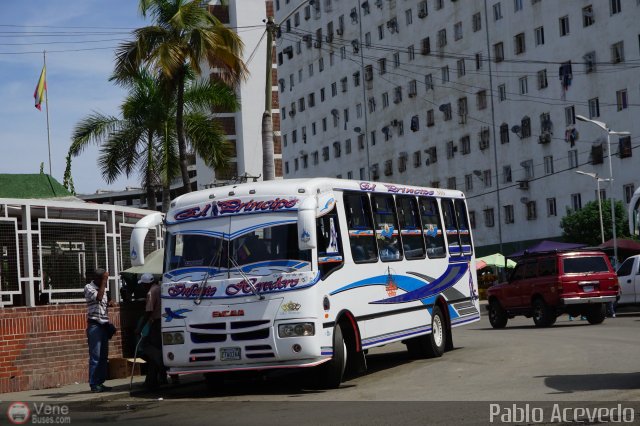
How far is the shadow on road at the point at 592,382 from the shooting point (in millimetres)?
13219

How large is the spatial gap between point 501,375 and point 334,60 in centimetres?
7899

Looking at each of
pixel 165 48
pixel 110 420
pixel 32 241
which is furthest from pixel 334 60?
pixel 110 420

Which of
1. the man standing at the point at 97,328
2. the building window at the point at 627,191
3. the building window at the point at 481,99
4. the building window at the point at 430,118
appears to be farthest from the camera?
the building window at the point at 430,118

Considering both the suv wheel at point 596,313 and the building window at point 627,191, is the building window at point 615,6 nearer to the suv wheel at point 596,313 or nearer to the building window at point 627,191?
the building window at point 627,191

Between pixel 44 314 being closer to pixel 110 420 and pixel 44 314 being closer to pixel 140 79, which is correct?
pixel 110 420

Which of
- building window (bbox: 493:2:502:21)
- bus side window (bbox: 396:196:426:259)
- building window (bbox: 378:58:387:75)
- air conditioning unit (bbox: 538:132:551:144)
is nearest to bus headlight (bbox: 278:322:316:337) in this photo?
bus side window (bbox: 396:196:426:259)

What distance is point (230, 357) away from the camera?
1499 cm

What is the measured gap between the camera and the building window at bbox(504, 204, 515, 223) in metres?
71.8

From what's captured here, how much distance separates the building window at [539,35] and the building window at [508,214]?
11.1m

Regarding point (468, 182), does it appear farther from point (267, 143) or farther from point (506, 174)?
point (267, 143)

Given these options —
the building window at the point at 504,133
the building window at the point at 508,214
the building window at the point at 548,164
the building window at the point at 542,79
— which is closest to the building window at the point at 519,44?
the building window at the point at 542,79

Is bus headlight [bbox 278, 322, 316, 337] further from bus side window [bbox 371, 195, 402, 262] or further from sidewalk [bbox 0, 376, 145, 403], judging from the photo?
bus side window [bbox 371, 195, 402, 262]

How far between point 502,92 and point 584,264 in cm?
4370

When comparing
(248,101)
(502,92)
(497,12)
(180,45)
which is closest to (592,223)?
(502,92)
